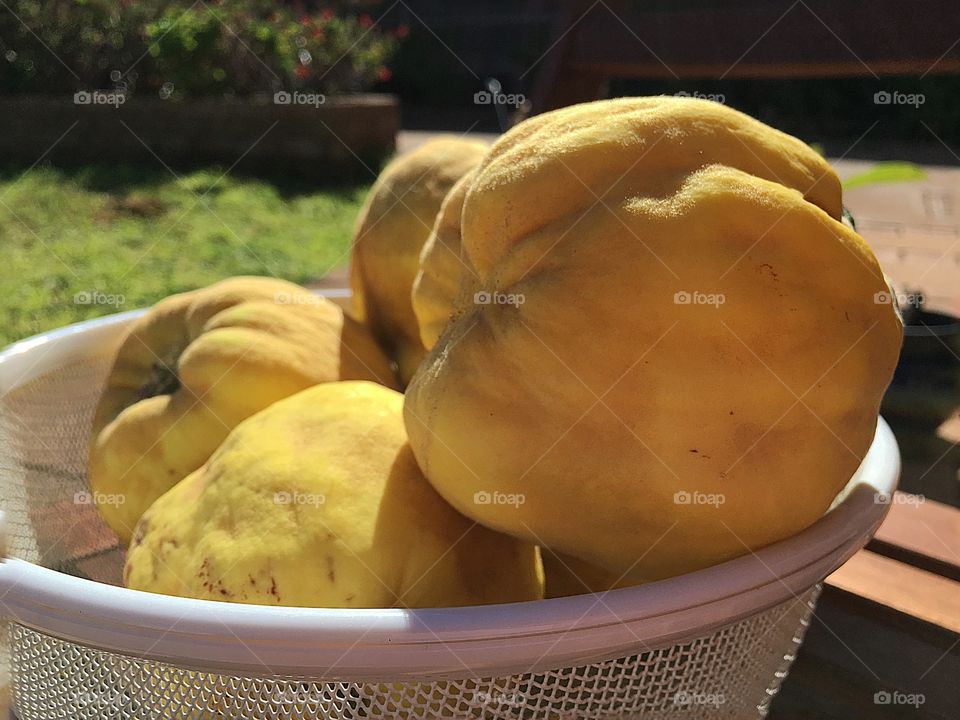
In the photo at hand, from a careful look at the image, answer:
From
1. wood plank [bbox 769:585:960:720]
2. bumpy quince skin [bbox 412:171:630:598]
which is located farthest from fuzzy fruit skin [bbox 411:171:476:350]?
wood plank [bbox 769:585:960:720]

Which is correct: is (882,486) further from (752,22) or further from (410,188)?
(752,22)

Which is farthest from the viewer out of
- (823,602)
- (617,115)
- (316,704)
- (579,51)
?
(579,51)

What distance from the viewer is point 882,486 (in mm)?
1002

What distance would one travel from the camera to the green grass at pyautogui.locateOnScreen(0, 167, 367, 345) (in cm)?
307

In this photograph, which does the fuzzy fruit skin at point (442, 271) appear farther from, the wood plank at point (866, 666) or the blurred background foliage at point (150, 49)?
the blurred background foliage at point (150, 49)

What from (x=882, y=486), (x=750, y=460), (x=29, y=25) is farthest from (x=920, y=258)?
(x=29, y=25)

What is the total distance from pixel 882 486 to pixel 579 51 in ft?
4.08

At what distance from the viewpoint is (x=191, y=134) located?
495cm

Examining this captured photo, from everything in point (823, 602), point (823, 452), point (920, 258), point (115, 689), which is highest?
point (823, 452)

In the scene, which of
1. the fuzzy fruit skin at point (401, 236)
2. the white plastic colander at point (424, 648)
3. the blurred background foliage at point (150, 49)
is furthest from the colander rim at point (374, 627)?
the blurred background foliage at point (150, 49)

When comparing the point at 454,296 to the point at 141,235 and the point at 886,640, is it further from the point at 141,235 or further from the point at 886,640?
the point at 141,235

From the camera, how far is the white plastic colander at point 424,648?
0.70 metres

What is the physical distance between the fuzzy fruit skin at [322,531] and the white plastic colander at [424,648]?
108mm

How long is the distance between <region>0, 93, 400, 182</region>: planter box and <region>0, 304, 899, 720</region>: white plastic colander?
163 inches
